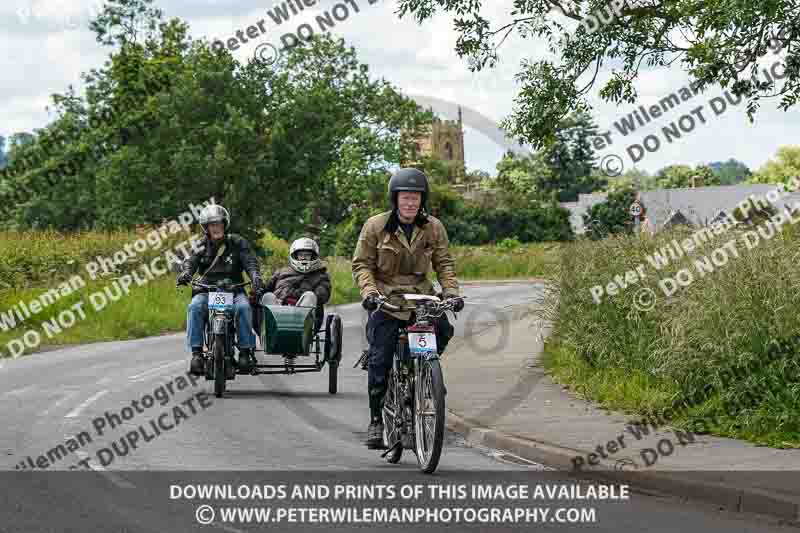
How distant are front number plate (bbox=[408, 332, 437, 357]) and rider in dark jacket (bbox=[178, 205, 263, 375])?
16.8ft

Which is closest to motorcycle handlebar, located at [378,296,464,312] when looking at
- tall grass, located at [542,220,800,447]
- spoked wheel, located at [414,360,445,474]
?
spoked wheel, located at [414,360,445,474]

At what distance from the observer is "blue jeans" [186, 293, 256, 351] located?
13.6 metres

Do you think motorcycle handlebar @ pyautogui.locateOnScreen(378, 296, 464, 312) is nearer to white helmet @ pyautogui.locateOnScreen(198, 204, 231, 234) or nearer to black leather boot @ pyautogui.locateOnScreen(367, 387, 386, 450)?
black leather boot @ pyautogui.locateOnScreen(367, 387, 386, 450)

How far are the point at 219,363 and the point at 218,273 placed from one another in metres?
1.13

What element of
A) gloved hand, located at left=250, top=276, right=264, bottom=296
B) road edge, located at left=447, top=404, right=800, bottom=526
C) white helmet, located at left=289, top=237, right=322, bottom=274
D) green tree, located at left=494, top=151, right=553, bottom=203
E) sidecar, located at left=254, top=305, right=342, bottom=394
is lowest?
road edge, located at left=447, top=404, right=800, bottom=526

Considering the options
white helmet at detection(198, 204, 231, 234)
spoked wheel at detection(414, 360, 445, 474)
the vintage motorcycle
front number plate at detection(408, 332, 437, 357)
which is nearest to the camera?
spoked wheel at detection(414, 360, 445, 474)

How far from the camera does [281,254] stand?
4531cm

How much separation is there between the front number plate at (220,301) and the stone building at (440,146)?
53112mm

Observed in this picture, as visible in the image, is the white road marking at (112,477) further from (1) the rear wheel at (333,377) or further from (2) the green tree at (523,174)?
(2) the green tree at (523,174)

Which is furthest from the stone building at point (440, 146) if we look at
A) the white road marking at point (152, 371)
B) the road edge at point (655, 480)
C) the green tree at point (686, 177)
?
the road edge at point (655, 480)

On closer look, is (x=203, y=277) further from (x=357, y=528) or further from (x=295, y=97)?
(x=295, y=97)

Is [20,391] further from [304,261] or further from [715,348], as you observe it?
Result: [715,348]

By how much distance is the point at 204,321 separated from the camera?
1371 cm

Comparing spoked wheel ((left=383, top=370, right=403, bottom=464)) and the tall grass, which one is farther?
the tall grass
